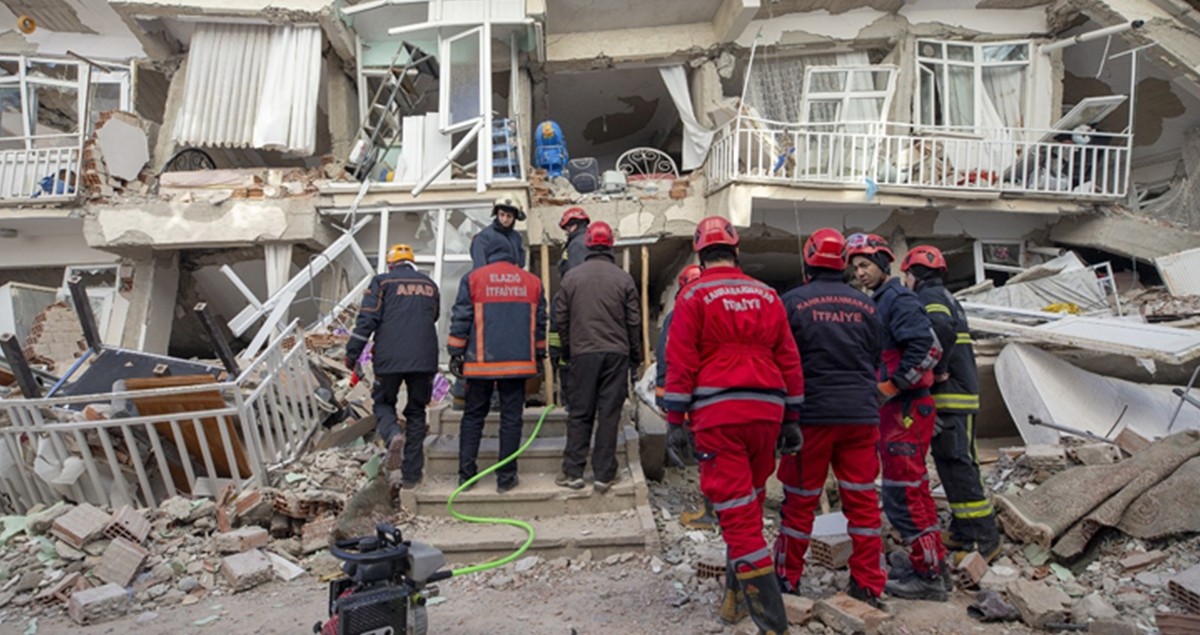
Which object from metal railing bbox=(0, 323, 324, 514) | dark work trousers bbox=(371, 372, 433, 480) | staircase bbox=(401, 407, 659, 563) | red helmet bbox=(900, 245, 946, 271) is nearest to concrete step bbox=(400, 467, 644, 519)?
staircase bbox=(401, 407, 659, 563)

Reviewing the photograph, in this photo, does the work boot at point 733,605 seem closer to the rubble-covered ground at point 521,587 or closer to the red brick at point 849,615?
the rubble-covered ground at point 521,587

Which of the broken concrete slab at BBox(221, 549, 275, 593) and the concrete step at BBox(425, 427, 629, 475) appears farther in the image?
the concrete step at BBox(425, 427, 629, 475)

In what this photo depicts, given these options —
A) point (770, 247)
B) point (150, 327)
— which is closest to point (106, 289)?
point (150, 327)

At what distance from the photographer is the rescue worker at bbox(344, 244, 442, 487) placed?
4641 millimetres

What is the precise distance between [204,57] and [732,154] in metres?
7.56

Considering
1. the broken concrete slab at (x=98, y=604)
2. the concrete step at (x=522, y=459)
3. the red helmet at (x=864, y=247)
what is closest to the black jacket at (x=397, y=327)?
the concrete step at (x=522, y=459)

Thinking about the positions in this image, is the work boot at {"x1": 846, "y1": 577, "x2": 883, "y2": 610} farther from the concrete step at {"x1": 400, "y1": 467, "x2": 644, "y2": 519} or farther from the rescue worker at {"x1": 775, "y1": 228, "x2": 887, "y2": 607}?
the concrete step at {"x1": 400, "y1": 467, "x2": 644, "y2": 519}

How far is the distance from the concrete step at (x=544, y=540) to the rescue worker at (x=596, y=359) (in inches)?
14.4

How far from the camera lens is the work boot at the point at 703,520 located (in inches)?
183

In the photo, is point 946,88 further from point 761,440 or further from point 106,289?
point 106,289

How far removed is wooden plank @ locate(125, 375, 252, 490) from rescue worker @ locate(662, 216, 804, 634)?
3.62m

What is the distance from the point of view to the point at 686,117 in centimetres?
1027

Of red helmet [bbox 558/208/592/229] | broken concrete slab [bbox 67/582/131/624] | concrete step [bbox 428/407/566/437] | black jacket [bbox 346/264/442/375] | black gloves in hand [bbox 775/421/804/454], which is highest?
red helmet [bbox 558/208/592/229]

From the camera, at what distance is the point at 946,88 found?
10.1 m
